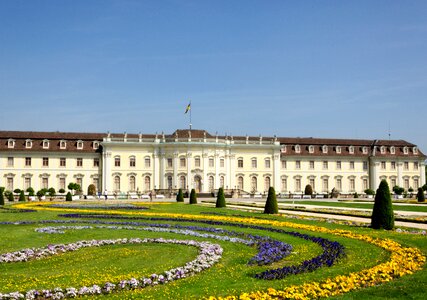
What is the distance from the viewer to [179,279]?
389 inches

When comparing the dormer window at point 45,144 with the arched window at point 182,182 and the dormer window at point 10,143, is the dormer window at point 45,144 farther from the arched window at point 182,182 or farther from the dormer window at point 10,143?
the arched window at point 182,182

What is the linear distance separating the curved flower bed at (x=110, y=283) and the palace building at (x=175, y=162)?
45.4 metres

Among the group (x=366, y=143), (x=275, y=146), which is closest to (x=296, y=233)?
(x=275, y=146)

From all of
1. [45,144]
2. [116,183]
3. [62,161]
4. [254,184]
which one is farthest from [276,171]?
[45,144]

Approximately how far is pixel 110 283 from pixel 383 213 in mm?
12308

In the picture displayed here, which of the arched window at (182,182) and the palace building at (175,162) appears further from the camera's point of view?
the arched window at (182,182)

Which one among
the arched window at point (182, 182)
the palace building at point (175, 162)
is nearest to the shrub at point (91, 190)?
the palace building at point (175, 162)

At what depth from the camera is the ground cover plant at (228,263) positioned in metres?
8.77

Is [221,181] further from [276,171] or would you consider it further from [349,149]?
[349,149]

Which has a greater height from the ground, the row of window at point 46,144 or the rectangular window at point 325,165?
the row of window at point 46,144

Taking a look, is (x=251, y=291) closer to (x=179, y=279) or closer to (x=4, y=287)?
(x=179, y=279)

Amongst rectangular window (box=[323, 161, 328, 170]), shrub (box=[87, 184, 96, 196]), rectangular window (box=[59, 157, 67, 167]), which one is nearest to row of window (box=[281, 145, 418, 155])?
rectangular window (box=[323, 161, 328, 170])

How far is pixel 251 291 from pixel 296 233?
8.63 m

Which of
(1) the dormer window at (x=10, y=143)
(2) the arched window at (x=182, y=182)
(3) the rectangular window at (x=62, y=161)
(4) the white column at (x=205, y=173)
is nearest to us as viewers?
(1) the dormer window at (x=10, y=143)
